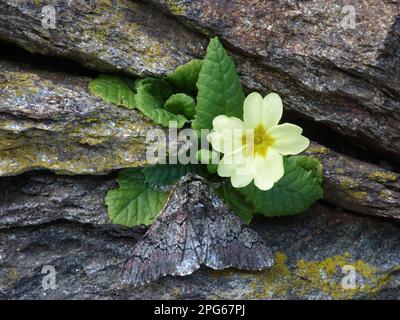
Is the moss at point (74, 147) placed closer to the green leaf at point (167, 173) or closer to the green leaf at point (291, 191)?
the green leaf at point (167, 173)

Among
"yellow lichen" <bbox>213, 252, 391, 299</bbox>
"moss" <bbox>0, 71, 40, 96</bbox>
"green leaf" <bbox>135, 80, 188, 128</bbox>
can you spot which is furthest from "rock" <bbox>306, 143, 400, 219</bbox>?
"moss" <bbox>0, 71, 40, 96</bbox>

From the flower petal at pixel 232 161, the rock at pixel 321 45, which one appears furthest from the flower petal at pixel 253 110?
the rock at pixel 321 45

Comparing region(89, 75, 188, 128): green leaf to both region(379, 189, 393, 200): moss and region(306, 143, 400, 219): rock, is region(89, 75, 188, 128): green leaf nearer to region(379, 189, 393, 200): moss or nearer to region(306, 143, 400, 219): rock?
region(306, 143, 400, 219): rock

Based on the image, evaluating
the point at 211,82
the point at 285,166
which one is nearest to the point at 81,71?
the point at 211,82

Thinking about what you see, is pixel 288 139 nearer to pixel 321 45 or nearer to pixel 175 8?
pixel 321 45

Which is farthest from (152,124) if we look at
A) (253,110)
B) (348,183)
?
(348,183)

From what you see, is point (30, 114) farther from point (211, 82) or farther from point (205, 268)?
point (205, 268)
